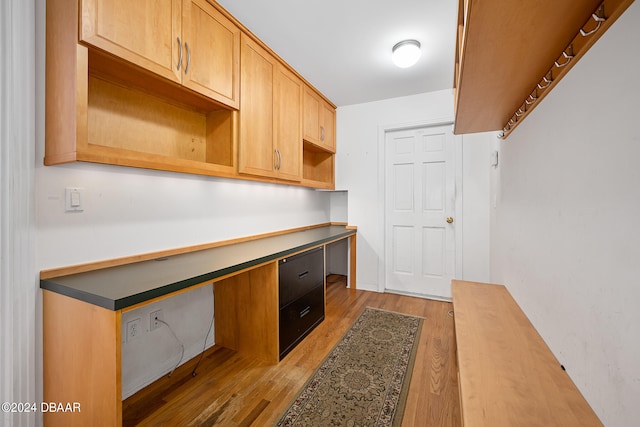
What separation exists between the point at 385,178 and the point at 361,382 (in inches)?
96.4

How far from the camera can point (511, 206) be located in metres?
1.75

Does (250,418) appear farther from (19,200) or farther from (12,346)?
(19,200)

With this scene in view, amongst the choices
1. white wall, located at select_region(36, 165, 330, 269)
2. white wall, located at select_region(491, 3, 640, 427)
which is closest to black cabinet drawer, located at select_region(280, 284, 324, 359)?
white wall, located at select_region(36, 165, 330, 269)

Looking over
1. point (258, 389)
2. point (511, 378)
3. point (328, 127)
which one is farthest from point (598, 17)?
point (328, 127)

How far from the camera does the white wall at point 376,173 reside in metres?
2.99

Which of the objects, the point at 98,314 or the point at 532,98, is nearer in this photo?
the point at 98,314

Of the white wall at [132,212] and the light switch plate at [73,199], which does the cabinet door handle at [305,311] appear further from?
the light switch plate at [73,199]

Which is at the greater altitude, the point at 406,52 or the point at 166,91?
the point at 406,52

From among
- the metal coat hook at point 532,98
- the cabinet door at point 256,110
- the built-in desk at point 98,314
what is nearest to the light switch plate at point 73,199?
the built-in desk at point 98,314

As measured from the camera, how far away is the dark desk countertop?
103 cm

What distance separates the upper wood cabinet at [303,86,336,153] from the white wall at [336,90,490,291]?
178 millimetres

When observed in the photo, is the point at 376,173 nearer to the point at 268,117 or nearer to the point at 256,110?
the point at 268,117

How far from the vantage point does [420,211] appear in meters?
3.35

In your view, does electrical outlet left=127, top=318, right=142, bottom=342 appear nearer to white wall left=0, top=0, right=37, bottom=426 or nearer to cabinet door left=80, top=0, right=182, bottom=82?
white wall left=0, top=0, right=37, bottom=426
